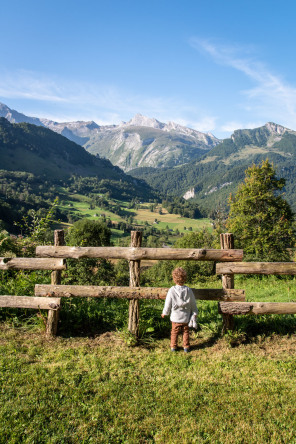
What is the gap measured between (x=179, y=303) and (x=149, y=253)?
1.22m

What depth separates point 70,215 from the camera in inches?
5738

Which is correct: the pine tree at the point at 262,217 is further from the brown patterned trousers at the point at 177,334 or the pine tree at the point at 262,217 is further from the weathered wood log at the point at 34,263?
the weathered wood log at the point at 34,263

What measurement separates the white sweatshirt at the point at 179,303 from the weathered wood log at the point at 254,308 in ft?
2.36

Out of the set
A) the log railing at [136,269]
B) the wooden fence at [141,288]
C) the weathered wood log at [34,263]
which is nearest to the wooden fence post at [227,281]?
the wooden fence at [141,288]

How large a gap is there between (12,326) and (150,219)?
18472 centimetres

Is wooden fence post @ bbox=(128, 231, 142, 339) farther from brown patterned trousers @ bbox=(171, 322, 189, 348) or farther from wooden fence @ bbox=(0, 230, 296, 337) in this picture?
brown patterned trousers @ bbox=(171, 322, 189, 348)

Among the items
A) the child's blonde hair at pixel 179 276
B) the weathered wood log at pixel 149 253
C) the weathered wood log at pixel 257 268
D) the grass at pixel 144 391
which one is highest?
the weathered wood log at pixel 149 253

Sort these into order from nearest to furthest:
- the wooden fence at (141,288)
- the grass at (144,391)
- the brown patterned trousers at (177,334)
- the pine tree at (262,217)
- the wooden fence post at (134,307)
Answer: the grass at (144,391) < the brown patterned trousers at (177,334) < the wooden fence at (141,288) < the wooden fence post at (134,307) < the pine tree at (262,217)

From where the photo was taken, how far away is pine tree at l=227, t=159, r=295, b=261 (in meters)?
26.2

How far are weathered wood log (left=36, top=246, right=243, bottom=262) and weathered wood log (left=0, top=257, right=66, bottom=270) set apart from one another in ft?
0.48

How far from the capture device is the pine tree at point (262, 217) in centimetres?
2617

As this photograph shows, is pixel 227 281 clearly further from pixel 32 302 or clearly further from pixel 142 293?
pixel 32 302

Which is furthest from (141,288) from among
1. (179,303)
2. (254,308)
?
(254,308)

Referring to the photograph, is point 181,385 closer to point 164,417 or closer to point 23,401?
point 164,417
